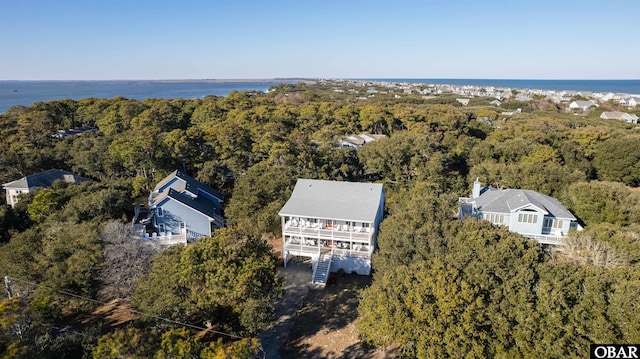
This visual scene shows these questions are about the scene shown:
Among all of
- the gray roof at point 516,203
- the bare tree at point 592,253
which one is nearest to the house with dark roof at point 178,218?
the gray roof at point 516,203

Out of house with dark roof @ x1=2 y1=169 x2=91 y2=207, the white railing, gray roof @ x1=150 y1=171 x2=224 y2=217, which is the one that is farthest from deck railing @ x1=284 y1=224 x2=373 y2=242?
house with dark roof @ x1=2 y1=169 x2=91 y2=207

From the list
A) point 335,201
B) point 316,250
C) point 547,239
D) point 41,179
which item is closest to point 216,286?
point 316,250

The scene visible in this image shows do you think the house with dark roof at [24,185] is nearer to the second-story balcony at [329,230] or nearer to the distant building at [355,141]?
the second-story balcony at [329,230]

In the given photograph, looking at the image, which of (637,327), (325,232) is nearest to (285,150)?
(325,232)

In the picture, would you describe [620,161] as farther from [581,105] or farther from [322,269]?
[581,105]

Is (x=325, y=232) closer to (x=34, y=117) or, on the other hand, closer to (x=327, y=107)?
(x=327, y=107)

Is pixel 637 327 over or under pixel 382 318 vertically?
over
